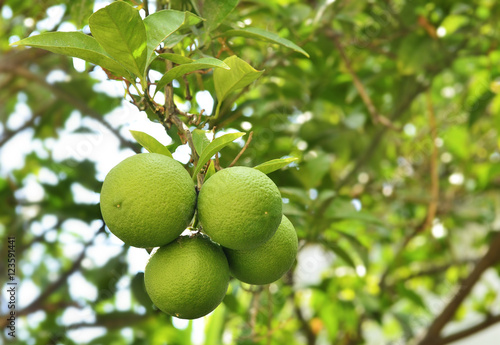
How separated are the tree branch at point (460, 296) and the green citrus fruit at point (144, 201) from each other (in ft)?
5.37

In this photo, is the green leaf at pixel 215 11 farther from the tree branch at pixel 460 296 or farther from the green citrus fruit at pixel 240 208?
the tree branch at pixel 460 296

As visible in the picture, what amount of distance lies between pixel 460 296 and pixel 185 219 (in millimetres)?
1621

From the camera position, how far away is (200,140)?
0.75 meters

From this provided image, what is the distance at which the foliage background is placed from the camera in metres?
1.51

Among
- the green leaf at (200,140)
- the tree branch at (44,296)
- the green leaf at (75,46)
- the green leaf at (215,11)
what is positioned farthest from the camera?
the tree branch at (44,296)

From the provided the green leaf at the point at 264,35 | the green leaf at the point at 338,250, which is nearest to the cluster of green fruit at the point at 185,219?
the green leaf at the point at 264,35

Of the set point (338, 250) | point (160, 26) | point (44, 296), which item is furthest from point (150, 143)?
point (44, 296)

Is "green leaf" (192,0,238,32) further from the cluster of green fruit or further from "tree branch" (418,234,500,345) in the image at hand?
"tree branch" (418,234,500,345)

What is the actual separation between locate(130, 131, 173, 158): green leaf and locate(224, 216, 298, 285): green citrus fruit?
199mm

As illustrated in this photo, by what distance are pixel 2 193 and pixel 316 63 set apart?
1.53 m

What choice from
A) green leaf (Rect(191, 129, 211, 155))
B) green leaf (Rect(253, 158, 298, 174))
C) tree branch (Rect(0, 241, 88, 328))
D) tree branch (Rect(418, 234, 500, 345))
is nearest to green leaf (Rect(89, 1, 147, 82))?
green leaf (Rect(191, 129, 211, 155))

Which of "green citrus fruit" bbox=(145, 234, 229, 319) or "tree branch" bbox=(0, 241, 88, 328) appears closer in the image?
"green citrus fruit" bbox=(145, 234, 229, 319)

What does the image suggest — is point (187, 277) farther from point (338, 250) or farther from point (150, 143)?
point (338, 250)

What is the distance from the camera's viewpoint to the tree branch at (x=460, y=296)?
6.34 feet
